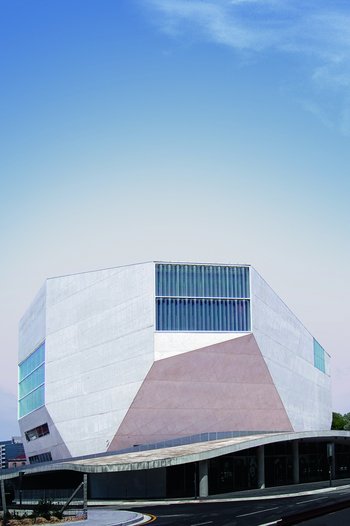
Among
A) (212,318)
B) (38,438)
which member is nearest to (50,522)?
(212,318)

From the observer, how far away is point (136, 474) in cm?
5725

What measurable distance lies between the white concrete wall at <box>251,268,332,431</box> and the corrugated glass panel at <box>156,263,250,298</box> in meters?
1.43

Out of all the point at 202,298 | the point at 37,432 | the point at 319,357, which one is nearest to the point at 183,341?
the point at 202,298

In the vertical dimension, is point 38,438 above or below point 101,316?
below

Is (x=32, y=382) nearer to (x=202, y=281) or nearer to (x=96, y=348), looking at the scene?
(x=96, y=348)

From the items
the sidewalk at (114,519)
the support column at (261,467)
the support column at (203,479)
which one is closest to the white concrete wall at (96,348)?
the support column at (261,467)

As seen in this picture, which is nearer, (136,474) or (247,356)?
(136,474)

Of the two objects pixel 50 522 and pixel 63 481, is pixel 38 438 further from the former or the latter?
pixel 50 522

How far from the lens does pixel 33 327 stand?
87.2 metres

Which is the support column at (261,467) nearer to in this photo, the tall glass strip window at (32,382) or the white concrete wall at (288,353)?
the white concrete wall at (288,353)

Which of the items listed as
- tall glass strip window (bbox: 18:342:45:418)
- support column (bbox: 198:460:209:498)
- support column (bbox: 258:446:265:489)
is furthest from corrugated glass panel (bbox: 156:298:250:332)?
tall glass strip window (bbox: 18:342:45:418)

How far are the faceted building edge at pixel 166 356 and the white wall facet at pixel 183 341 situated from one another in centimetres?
9

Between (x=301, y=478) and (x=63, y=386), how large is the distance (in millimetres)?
24530

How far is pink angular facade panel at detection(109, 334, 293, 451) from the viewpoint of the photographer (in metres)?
63.8
